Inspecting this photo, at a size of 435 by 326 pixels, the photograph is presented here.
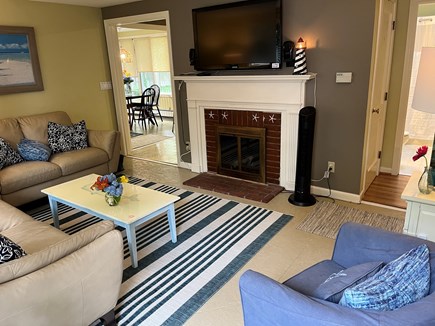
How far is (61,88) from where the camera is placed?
464 centimetres

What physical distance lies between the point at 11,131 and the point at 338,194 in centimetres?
379

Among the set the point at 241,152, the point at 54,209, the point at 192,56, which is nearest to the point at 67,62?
the point at 192,56

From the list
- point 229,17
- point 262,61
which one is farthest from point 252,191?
point 229,17

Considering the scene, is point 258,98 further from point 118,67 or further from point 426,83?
point 118,67

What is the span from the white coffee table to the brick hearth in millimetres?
1505

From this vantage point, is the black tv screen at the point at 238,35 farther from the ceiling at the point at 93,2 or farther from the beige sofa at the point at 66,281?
the beige sofa at the point at 66,281

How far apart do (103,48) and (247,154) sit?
9.43 ft

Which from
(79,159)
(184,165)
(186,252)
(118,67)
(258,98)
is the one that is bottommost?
(186,252)

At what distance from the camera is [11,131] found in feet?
12.6

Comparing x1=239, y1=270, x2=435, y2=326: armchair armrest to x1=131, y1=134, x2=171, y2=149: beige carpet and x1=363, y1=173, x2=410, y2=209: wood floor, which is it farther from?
x1=131, y1=134, x2=171, y2=149: beige carpet

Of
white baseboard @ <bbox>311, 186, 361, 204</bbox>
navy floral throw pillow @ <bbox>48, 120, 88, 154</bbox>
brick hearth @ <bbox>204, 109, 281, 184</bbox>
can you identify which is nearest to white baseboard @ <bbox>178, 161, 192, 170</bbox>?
brick hearth @ <bbox>204, 109, 281, 184</bbox>

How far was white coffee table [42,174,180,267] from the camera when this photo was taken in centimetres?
243

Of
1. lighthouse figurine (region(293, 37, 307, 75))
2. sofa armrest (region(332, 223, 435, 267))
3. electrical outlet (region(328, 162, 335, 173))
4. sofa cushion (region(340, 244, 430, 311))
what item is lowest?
electrical outlet (region(328, 162, 335, 173))

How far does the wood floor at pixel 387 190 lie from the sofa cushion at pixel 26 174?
3.40m
